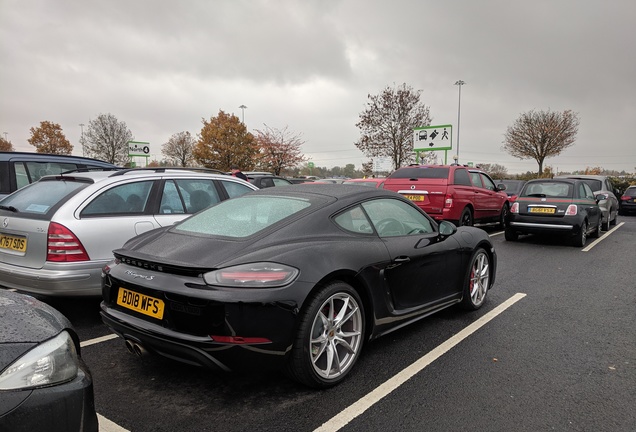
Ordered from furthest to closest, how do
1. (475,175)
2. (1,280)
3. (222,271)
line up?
(475,175), (1,280), (222,271)

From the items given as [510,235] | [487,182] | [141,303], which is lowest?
[510,235]

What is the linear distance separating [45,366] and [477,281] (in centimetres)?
403

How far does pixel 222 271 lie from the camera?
2.47m

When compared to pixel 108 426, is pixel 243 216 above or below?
above

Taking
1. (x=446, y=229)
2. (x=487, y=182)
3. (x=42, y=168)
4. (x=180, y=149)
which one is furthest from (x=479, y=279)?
(x=180, y=149)

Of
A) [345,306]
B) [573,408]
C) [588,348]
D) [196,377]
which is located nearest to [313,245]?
[345,306]

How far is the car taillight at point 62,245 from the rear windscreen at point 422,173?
7.95 metres

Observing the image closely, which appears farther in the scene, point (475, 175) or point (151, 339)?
point (475, 175)

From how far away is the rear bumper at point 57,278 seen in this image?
365 centimetres

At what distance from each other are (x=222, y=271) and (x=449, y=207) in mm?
7859

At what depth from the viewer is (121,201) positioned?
14.0ft

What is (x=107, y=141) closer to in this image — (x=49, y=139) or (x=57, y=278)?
(x=49, y=139)

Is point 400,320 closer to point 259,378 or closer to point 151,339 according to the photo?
point 259,378

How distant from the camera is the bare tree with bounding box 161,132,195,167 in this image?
5422 cm
